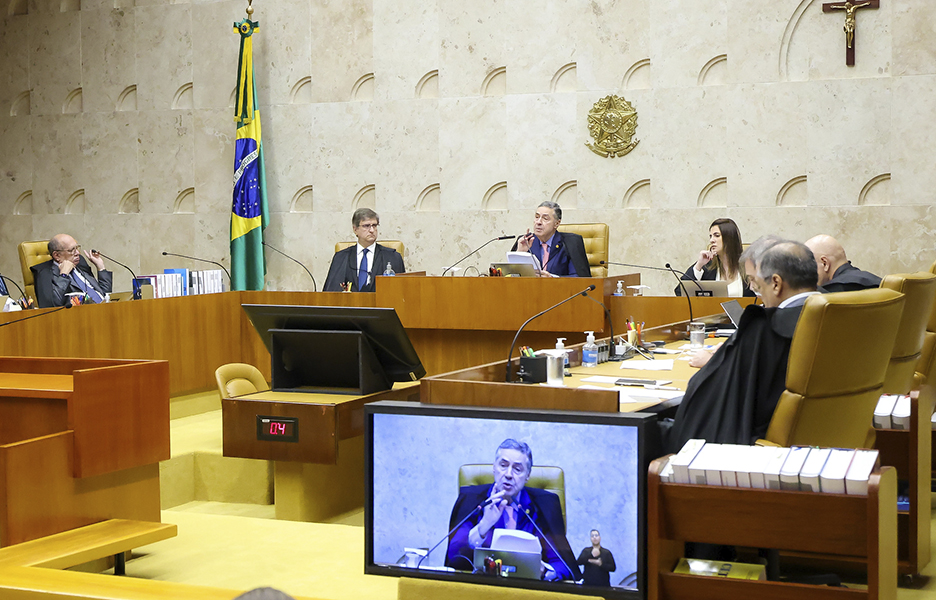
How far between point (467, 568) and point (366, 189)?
23.2 feet

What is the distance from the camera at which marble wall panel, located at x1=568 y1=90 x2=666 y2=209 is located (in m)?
8.48

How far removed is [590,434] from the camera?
8.70 ft

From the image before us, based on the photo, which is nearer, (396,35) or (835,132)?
(835,132)

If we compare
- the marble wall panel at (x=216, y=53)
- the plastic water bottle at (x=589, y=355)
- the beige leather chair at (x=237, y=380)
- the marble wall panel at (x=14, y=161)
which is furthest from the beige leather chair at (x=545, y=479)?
the marble wall panel at (x=14, y=161)

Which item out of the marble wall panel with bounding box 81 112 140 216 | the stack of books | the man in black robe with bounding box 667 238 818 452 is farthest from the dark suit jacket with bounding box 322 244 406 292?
the stack of books

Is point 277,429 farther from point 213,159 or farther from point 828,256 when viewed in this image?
point 213,159

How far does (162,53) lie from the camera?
10.3m

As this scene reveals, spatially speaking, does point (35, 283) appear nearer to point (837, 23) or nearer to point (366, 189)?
point (366, 189)

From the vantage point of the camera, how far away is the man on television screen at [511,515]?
2.64m

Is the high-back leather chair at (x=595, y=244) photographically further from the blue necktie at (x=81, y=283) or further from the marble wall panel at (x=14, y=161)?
the marble wall panel at (x=14, y=161)

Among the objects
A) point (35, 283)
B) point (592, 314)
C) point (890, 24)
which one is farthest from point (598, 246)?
point (35, 283)

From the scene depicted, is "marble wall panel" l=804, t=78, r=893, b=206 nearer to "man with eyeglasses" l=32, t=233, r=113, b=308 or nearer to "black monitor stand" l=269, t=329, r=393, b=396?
"black monitor stand" l=269, t=329, r=393, b=396

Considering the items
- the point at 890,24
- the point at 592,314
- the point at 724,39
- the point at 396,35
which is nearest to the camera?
the point at 592,314

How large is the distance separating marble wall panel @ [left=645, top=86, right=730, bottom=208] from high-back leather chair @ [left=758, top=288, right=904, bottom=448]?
536 cm
